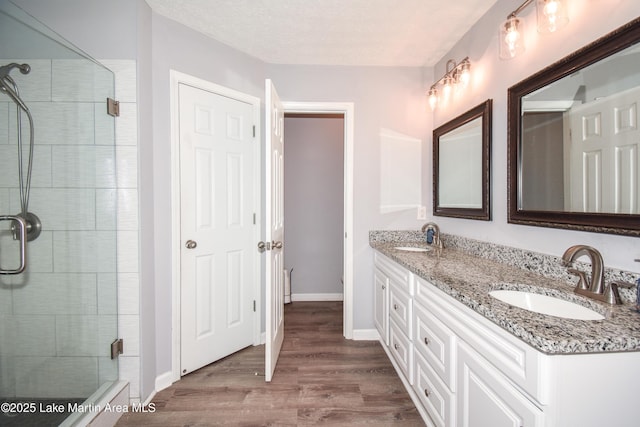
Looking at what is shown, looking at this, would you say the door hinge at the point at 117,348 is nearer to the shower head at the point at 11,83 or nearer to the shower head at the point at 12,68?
the shower head at the point at 11,83

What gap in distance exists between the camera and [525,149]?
1464 millimetres

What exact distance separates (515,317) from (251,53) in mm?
2485

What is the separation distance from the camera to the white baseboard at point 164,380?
1.84 metres

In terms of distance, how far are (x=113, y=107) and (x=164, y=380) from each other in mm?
1766

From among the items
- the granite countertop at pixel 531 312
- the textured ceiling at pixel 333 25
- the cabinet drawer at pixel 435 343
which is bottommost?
the cabinet drawer at pixel 435 343

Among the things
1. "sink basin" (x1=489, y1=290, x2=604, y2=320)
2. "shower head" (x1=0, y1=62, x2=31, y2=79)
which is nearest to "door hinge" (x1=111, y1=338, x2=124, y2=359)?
"shower head" (x1=0, y1=62, x2=31, y2=79)

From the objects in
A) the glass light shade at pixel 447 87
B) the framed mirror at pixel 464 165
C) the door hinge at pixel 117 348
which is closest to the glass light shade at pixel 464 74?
the glass light shade at pixel 447 87

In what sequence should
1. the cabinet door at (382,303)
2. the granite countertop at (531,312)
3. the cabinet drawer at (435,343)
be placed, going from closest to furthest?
1. the granite countertop at (531,312)
2. the cabinet drawer at (435,343)
3. the cabinet door at (382,303)

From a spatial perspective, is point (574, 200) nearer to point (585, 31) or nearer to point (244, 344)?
point (585, 31)

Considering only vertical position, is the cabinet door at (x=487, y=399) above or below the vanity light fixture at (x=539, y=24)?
below

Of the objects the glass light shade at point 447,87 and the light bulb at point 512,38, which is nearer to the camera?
the light bulb at point 512,38

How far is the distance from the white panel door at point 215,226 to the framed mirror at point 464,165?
5.22ft

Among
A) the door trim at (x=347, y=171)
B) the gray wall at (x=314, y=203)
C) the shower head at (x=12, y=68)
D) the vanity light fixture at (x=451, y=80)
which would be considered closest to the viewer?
the shower head at (x=12, y=68)

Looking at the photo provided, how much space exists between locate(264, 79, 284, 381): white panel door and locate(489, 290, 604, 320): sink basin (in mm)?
1296
